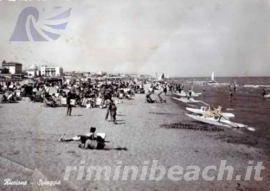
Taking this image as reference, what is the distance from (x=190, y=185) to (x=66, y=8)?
11.6 ft

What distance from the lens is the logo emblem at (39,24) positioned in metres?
5.80

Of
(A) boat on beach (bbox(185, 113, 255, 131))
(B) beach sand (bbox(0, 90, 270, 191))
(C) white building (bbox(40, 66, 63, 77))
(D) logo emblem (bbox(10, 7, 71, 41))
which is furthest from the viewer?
(A) boat on beach (bbox(185, 113, 255, 131))

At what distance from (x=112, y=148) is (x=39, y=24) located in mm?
2492

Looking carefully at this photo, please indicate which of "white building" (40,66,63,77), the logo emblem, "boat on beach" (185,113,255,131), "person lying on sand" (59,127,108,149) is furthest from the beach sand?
the logo emblem

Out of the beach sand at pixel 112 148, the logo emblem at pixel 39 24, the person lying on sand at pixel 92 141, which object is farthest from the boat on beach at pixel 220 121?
the logo emblem at pixel 39 24

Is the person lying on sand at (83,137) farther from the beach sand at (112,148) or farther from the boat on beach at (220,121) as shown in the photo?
the boat on beach at (220,121)

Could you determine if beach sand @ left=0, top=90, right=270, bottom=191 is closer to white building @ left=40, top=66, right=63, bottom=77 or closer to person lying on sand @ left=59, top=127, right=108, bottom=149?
person lying on sand @ left=59, top=127, right=108, bottom=149

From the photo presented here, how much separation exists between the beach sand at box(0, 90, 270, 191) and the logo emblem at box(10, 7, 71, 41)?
1.76m

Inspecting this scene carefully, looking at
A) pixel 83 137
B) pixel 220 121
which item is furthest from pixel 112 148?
pixel 220 121

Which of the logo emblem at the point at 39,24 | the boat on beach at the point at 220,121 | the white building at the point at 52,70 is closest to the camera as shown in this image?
the logo emblem at the point at 39,24

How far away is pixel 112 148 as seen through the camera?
19.1ft

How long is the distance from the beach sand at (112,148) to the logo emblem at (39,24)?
1.76 metres

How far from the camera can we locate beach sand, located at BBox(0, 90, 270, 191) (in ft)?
16.3

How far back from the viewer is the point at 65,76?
24.9ft
